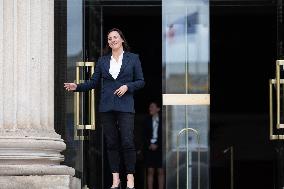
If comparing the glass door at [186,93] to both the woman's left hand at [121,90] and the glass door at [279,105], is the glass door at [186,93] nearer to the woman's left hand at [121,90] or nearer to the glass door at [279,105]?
the glass door at [279,105]

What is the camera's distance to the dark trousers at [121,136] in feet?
43.1

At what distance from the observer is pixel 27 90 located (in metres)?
13.1

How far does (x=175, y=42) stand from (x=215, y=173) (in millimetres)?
8164

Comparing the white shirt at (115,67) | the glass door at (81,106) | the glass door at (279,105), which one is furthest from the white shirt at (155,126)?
the white shirt at (115,67)

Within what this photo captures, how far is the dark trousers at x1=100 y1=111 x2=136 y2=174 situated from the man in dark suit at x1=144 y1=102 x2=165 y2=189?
4.20m

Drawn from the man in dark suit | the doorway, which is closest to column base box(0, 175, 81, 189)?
the doorway

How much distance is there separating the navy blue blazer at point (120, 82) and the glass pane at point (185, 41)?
271 cm

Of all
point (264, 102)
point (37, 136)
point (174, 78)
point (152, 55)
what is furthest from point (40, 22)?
point (264, 102)

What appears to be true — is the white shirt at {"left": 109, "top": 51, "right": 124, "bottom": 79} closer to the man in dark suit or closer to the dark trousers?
the dark trousers

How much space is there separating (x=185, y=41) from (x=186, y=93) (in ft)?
2.63

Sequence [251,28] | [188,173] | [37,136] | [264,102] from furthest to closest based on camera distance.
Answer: [264,102]
[251,28]
[188,173]
[37,136]

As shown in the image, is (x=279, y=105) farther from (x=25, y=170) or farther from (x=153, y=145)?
(x=25, y=170)

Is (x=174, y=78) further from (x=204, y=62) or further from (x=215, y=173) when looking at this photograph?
(x=215, y=173)

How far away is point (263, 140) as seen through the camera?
80.0 feet
